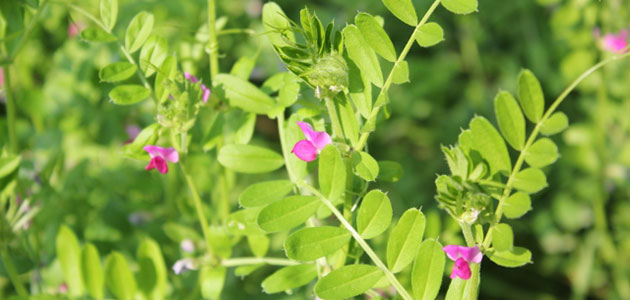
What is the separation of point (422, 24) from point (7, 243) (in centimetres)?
74

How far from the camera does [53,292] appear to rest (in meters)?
1.26

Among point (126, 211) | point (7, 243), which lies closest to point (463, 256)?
point (7, 243)

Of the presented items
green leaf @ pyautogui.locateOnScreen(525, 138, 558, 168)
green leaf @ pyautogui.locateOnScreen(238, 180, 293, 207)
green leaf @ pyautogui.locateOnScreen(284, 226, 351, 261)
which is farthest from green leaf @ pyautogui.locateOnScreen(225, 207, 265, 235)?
green leaf @ pyautogui.locateOnScreen(525, 138, 558, 168)

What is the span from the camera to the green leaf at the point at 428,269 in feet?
2.67

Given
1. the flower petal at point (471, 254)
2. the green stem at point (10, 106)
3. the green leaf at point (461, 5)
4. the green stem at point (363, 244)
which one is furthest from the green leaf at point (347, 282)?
the green stem at point (10, 106)

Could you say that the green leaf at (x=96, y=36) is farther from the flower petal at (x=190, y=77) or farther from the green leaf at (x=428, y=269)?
the green leaf at (x=428, y=269)

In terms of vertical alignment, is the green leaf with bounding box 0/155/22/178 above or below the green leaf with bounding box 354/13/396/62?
below

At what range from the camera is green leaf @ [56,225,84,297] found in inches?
46.3

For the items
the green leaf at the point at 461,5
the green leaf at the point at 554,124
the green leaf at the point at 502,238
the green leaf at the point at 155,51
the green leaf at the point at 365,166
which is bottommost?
the green leaf at the point at 502,238

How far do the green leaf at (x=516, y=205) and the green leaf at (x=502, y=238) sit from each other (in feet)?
0.16

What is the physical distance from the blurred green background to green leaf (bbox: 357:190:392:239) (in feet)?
0.94

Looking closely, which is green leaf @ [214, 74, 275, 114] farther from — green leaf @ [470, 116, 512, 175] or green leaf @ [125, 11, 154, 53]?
green leaf @ [470, 116, 512, 175]

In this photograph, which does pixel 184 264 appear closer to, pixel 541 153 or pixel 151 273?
pixel 151 273

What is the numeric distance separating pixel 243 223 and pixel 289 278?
4.2 inches
